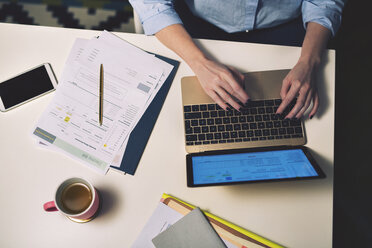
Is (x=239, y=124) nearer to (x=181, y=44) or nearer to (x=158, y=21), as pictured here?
(x=181, y=44)

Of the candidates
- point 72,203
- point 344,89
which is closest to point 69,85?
point 72,203

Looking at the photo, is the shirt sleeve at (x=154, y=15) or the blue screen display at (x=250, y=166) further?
the shirt sleeve at (x=154, y=15)

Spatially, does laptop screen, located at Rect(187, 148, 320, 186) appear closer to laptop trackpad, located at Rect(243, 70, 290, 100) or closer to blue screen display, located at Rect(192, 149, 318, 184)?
blue screen display, located at Rect(192, 149, 318, 184)

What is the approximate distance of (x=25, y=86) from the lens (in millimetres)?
762

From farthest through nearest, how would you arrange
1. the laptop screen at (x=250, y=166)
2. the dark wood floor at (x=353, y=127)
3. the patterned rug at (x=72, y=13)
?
the patterned rug at (x=72, y=13)
the dark wood floor at (x=353, y=127)
the laptop screen at (x=250, y=166)

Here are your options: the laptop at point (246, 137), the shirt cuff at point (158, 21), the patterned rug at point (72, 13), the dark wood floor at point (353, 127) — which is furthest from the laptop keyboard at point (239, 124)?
the patterned rug at point (72, 13)

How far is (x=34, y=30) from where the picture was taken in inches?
31.4

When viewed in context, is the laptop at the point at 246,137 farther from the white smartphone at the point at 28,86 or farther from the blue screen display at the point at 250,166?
the white smartphone at the point at 28,86

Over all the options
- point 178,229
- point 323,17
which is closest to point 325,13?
point 323,17

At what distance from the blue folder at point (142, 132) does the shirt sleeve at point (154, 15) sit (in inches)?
6.0

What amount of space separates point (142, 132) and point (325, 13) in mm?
684

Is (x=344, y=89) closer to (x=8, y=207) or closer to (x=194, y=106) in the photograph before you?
(x=194, y=106)

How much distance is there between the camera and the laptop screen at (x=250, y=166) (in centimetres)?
61

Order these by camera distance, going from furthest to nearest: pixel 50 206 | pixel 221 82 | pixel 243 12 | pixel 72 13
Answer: pixel 72 13 < pixel 243 12 < pixel 221 82 < pixel 50 206
